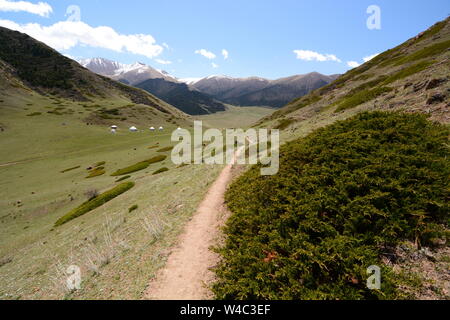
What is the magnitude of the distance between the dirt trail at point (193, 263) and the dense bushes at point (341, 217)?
972mm

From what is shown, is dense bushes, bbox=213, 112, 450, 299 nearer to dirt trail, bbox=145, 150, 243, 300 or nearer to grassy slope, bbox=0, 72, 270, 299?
dirt trail, bbox=145, 150, 243, 300

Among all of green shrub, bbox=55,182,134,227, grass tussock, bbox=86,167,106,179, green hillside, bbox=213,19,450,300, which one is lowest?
green shrub, bbox=55,182,134,227

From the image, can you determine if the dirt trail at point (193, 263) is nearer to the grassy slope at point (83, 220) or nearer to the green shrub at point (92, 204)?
the grassy slope at point (83, 220)

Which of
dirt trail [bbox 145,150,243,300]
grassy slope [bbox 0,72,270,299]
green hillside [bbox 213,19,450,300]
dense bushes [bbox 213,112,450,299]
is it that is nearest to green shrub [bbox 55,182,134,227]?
grassy slope [bbox 0,72,270,299]

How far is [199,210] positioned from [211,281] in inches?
308

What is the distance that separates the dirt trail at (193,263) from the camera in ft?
30.9

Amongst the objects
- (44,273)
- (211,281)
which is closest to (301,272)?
(211,281)

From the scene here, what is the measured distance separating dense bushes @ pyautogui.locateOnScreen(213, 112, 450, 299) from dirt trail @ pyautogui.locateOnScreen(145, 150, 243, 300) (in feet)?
3.19

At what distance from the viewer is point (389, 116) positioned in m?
15.7

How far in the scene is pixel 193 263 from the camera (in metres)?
11.2

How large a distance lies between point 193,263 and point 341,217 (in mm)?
7624

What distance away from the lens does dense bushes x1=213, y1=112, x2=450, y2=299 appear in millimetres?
7586

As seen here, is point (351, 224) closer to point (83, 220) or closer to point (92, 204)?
point (83, 220)

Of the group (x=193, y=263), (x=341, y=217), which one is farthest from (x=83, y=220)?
(x=341, y=217)
